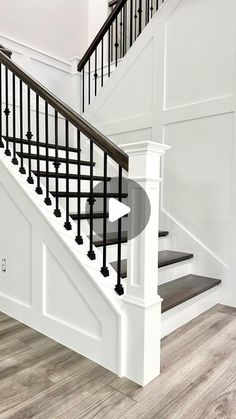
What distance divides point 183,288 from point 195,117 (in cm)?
146

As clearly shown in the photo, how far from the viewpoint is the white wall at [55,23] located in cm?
393

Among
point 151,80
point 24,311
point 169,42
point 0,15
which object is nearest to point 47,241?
point 24,311

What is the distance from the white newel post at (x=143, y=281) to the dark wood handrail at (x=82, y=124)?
0.31ft

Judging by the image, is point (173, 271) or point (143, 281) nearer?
point (143, 281)

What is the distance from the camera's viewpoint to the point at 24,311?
2307mm

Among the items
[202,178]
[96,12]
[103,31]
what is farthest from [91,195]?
[96,12]

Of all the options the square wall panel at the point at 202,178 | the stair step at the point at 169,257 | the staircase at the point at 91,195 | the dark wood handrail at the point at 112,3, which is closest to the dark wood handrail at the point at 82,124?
the staircase at the point at 91,195

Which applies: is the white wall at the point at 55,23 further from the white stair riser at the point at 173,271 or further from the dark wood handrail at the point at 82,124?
the white stair riser at the point at 173,271

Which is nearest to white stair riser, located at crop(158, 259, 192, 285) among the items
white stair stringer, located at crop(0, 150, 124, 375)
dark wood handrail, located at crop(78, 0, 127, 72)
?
white stair stringer, located at crop(0, 150, 124, 375)

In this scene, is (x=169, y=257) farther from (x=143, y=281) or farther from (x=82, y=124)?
(x=82, y=124)

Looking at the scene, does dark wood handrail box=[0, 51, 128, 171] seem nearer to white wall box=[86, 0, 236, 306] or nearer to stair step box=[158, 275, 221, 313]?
stair step box=[158, 275, 221, 313]

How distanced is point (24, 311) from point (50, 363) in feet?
2.03

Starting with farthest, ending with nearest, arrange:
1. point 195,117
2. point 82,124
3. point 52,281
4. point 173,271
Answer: point 195,117
point 173,271
point 52,281
point 82,124

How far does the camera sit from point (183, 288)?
2.39m
